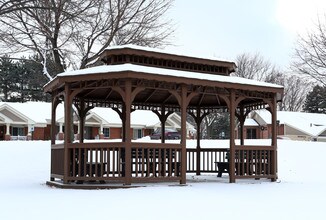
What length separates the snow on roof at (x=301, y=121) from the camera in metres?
55.3

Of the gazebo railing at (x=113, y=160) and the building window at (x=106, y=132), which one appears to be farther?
the building window at (x=106, y=132)

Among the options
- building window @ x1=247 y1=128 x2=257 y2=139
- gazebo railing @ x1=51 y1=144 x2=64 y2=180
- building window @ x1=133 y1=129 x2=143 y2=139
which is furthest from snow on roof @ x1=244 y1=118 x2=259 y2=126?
gazebo railing @ x1=51 y1=144 x2=64 y2=180

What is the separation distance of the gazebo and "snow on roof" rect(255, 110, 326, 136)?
126ft

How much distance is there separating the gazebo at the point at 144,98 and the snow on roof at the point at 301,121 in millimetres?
38424

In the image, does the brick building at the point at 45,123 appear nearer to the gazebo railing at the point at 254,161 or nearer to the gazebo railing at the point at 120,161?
the gazebo railing at the point at 254,161

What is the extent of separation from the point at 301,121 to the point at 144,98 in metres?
41.5

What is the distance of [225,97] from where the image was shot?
1527cm

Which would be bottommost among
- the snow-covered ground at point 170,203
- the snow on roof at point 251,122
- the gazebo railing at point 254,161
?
the snow-covered ground at point 170,203

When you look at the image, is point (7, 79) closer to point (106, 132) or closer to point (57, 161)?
point (106, 132)

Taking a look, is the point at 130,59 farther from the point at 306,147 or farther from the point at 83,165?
the point at 306,147

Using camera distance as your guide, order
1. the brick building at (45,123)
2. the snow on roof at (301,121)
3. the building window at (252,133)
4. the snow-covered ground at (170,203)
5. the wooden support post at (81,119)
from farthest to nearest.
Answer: the building window at (252,133) → the snow on roof at (301,121) → the brick building at (45,123) → the wooden support post at (81,119) → the snow-covered ground at (170,203)

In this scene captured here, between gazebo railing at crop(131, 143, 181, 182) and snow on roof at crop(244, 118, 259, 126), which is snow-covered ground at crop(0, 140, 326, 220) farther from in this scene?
snow on roof at crop(244, 118, 259, 126)

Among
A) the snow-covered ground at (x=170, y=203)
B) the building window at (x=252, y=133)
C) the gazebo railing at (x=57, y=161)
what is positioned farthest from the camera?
the building window at (x=252, y=133)

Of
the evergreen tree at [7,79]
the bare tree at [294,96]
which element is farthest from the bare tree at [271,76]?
the evergreen tree at [7,79]
